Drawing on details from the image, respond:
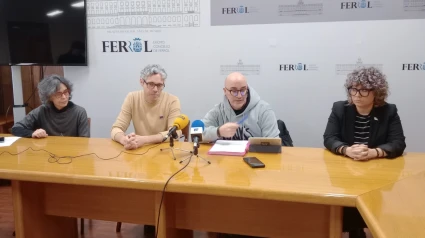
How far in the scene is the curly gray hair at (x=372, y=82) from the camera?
2072 millimetres

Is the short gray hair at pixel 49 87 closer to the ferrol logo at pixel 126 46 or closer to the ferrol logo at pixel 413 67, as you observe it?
the ferrol logo at pixel 126 46

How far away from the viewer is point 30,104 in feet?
13.8

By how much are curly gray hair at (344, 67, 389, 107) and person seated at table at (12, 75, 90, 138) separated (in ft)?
6.29

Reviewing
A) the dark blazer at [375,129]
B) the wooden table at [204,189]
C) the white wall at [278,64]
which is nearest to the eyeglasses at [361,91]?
the dark blazer at [375,129]

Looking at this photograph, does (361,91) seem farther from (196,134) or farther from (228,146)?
(196,134)

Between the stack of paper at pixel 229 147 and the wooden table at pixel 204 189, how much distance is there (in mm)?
67

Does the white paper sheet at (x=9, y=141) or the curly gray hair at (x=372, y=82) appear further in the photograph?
the white paper sheet at (x=9, y=141)

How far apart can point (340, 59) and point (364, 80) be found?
1230mm

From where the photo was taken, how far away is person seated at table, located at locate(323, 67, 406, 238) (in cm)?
198

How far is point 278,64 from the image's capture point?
3371 millimetres

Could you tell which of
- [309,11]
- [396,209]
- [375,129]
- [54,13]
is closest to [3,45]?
[54,13]

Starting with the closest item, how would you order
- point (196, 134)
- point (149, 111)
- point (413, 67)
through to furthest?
point (196, 134) → point (149, 111) → point (413, 67)

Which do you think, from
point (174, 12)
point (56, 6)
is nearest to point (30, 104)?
point (56, 6)

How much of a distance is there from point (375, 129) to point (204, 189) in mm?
1125
